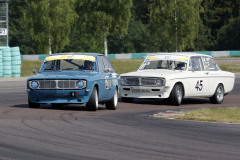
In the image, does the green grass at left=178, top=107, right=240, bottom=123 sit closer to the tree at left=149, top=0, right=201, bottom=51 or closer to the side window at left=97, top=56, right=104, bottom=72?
the side window at left=97, top=56, right=104, bottom=72

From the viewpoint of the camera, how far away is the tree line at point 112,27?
2635 inches

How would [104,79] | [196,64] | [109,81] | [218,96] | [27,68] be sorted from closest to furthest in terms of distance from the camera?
[104,79], [109,81], [196,64], [218,96], [27,68]

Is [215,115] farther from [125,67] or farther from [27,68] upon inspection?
[125,67]

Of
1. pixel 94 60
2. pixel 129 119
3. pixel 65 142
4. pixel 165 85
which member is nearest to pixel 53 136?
pixel 65 142

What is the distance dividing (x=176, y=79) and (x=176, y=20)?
2310 inches

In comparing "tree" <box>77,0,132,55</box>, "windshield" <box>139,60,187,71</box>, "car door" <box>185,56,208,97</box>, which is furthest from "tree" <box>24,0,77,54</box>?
"car door" <box>185,56,208,97</box>

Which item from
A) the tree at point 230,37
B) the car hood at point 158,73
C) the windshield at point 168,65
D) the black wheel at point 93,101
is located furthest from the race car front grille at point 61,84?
the tree at point 230,37

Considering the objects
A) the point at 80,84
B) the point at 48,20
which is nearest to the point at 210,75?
the point at 80,84

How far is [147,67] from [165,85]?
6.40 feet

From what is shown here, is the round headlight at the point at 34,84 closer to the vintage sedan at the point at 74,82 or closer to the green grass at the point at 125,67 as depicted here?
the vintage sedan at the point at 74,82

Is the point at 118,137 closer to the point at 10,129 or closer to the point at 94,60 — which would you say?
the point at 10,129

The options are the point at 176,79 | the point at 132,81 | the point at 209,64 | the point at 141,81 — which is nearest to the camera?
the point at 176,79

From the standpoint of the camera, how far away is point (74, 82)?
1459 centimetres

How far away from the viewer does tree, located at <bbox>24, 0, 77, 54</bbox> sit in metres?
75.4
